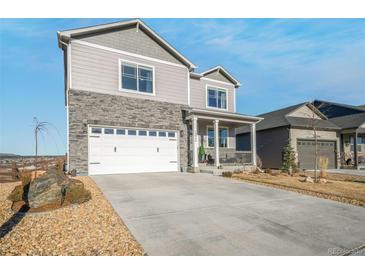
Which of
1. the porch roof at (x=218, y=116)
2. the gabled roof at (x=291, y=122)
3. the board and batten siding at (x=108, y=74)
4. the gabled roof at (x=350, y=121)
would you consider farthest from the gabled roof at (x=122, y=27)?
the gabled roof at (x=350, y=121)

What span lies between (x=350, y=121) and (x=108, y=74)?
22068 mm

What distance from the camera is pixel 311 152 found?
1823 cm

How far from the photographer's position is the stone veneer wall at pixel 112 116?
10.0 metres

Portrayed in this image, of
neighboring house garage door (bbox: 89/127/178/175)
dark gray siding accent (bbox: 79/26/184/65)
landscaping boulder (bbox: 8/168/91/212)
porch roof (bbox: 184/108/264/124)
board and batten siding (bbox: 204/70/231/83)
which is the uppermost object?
dark gray siding accent (bbox: 79/26/184/65)

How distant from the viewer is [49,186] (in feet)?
17.4

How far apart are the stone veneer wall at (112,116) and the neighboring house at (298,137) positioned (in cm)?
906

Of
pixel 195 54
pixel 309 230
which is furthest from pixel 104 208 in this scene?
pixel 195 54

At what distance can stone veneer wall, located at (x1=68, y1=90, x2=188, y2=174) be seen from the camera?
1003 cm

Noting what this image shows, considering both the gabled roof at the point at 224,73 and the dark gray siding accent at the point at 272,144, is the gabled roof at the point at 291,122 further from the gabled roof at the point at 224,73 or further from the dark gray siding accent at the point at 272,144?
the gabled roof at the point at 224,73

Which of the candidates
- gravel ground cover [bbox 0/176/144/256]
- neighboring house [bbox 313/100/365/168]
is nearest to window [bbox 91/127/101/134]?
gravel ground cover [bbox 0/176/144/256]

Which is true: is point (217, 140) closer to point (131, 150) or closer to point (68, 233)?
point (131, 150)

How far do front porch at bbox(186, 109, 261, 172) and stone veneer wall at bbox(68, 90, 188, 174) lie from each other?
891 mm

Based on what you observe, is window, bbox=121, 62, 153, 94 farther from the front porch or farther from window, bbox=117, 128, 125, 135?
the front porch
